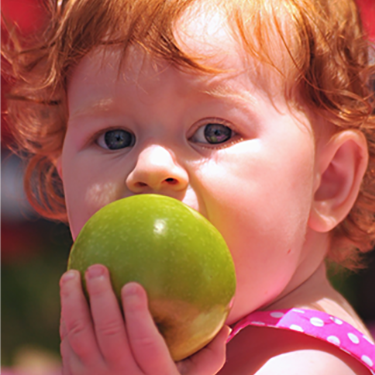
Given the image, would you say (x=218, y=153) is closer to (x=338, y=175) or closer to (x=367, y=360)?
(x=338, y=175)

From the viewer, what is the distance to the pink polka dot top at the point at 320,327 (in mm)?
1472

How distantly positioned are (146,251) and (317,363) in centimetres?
58

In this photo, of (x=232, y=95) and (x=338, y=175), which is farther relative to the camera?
(x=338, y=175)

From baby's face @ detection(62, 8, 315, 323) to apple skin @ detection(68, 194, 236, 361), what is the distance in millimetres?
230

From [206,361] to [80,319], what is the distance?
296 mm

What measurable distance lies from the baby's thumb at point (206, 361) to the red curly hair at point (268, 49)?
69 centimetres

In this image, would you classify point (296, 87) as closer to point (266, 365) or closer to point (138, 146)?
point (138, 146)

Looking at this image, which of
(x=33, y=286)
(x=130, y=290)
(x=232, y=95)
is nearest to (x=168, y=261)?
(x=130, y=290)

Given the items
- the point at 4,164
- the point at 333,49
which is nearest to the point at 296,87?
the point at 333,49

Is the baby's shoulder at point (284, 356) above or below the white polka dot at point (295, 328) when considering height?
below

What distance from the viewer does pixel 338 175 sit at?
68.5 inches

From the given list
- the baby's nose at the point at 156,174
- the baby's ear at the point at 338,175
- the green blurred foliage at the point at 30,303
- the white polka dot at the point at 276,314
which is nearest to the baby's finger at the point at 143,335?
the baby's nose at the point at 156,174

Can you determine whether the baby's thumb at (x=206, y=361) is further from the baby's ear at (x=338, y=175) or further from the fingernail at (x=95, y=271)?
the baby's ear at (x=338, y=175)

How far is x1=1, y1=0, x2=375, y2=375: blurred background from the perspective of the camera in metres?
3.93
